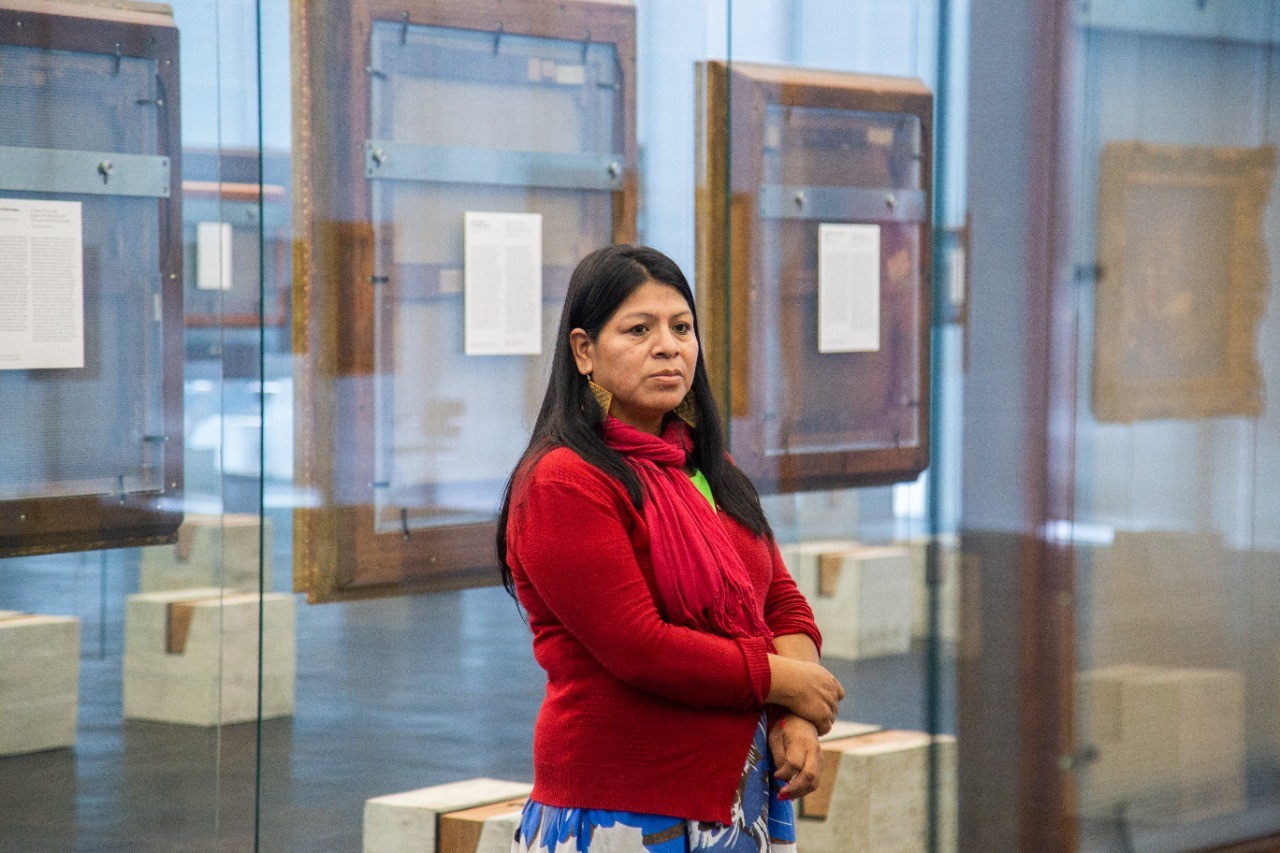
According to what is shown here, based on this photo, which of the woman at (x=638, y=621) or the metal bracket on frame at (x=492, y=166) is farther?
the metal bracket on frame at (x=492, y=166)

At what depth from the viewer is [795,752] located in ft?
7.54

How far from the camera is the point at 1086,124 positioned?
4.24 m

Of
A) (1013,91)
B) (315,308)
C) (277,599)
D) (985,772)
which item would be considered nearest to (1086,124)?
(1013,91)

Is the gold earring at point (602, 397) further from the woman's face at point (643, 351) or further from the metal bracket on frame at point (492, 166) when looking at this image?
the metal bracket on frame at point (492, 166)

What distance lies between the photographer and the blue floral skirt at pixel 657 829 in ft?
7.30

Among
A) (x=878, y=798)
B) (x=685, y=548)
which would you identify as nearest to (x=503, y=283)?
(x=685, y=548)

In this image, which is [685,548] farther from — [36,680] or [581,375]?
[36,680]

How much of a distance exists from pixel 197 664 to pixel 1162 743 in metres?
2.48

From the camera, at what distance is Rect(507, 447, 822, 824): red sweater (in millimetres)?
2166

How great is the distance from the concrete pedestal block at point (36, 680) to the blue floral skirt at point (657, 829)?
1.12 m

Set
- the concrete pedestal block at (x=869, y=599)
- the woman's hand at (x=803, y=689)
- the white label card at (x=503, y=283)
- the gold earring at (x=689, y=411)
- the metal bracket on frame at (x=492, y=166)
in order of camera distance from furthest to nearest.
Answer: the concrete pedestal block at (x=869, y=599), the white label card at (x=503, y=283), the metal bracket on frame at (x=492, y=166), the gold earring at (x=689, y=411), the woman's hand at (x=803, y=689)

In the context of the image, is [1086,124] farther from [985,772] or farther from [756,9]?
[985,772]

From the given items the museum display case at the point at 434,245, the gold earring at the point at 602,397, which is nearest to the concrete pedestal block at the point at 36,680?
the museum display case at the point at 434,245

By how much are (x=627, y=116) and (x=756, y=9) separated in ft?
1.66
